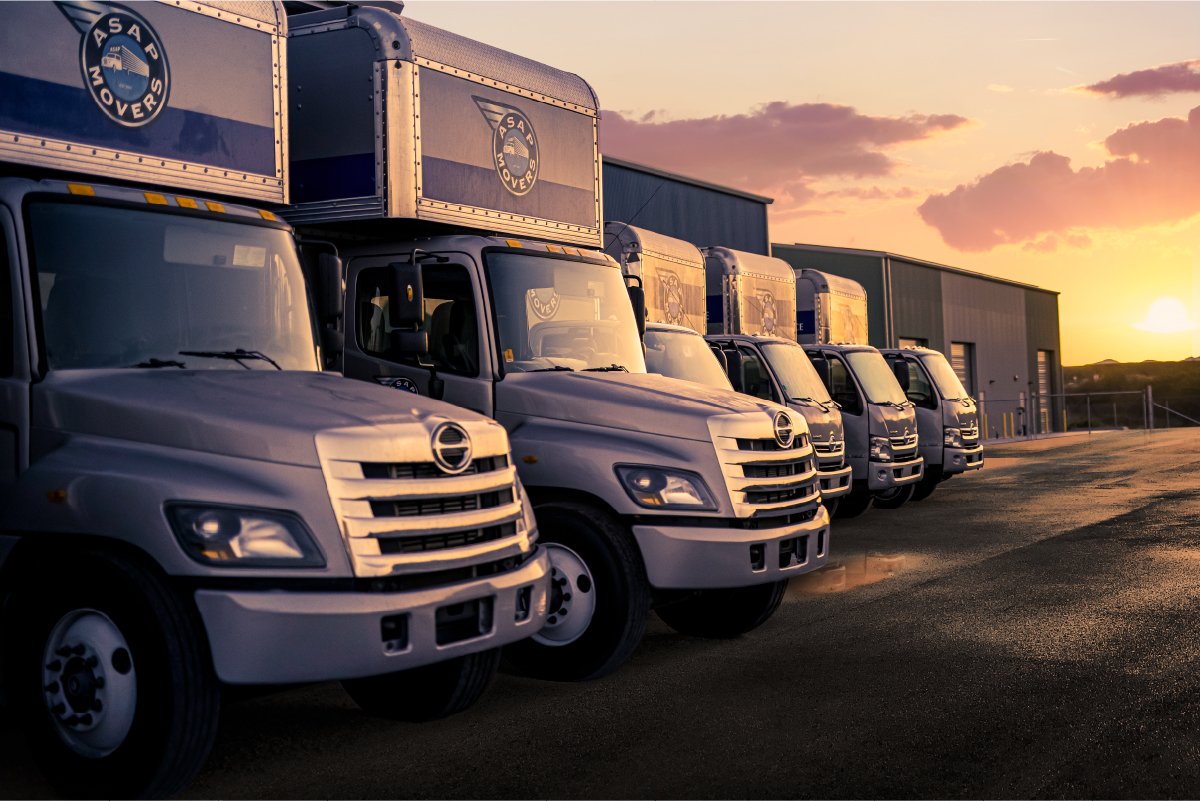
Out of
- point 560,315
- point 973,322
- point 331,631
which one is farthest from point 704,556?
point 973,322

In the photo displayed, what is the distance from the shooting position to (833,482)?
14672 mm

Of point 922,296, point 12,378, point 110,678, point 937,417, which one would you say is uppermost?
point 922,296

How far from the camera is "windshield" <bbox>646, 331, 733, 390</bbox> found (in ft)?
41.9

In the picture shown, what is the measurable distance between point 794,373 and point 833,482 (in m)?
1.78

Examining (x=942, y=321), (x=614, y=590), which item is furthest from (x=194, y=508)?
(x=942, y=321)

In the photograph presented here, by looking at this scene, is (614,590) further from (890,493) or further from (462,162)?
(890,493)

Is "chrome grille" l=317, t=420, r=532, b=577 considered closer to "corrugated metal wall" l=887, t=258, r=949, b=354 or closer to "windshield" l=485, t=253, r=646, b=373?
"windshield" l=485, t=253, r=646, b=373

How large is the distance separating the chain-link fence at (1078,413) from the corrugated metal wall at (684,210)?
A: 34.0 feet

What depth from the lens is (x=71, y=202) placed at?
623 cm

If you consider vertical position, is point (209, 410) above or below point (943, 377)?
below

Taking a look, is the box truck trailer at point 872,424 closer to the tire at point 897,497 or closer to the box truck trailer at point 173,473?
the tire at point 897,497

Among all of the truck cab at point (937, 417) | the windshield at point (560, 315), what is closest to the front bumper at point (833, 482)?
the truck cab at point (937, 417)

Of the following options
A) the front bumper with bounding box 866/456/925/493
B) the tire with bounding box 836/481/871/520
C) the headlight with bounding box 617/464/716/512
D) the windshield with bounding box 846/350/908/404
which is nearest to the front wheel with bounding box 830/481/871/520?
the tire with bounding box 836/481/871/520

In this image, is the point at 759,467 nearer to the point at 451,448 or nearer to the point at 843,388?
the point at 451,448
